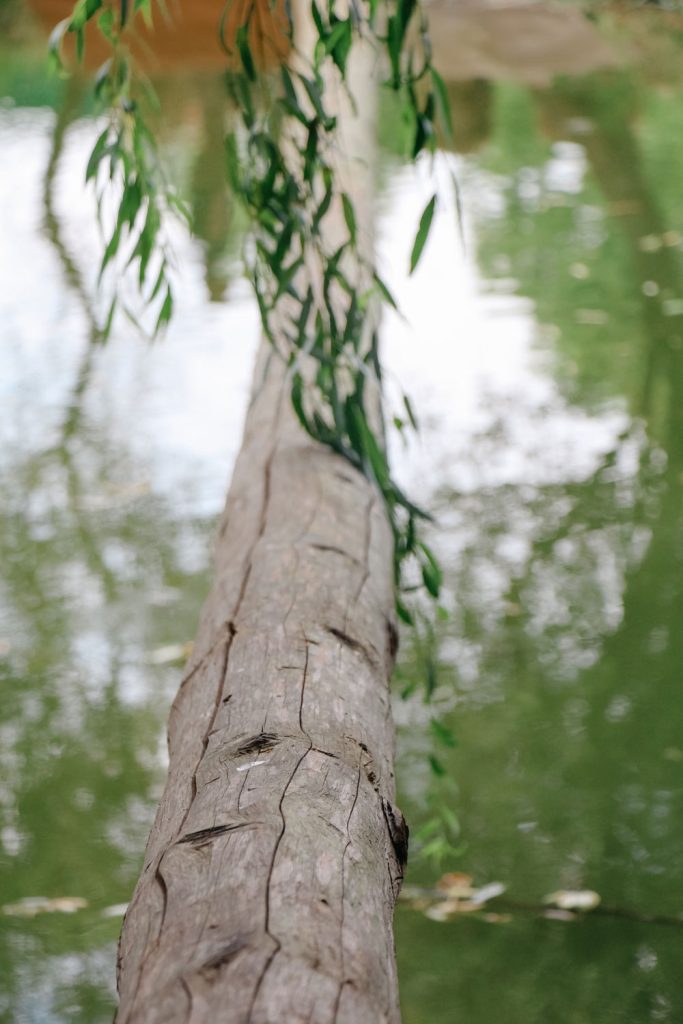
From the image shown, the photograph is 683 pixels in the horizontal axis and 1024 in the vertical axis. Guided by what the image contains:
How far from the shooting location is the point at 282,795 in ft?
4.69

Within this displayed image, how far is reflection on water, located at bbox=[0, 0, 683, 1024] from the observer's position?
101 inches

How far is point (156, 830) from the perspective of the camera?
151 centimetres

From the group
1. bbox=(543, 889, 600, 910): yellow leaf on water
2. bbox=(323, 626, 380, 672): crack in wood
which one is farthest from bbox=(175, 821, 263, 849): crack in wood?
bbox=(543, 889, 600, 910): yellow leaf on water

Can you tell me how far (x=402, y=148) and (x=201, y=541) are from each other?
1.98 m

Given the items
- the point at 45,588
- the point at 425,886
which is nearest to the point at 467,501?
the point at 45,588

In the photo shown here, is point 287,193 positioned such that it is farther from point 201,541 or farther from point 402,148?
point 201,541

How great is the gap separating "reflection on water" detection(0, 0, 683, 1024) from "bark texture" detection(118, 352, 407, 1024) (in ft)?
2.36

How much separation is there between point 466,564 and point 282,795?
2.50 m

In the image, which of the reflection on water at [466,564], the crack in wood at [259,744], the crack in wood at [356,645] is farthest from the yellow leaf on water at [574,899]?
the crack in wood at [259,744]

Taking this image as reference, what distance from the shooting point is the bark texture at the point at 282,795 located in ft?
3.75

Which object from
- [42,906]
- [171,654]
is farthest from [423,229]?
[171,654]

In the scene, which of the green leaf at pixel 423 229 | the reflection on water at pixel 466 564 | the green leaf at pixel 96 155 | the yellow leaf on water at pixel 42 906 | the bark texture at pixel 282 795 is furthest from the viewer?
the yellow leaf on water at pixel 42 906

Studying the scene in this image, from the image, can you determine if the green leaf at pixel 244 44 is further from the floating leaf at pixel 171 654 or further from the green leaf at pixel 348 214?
the floating leaf at pixel 171 654

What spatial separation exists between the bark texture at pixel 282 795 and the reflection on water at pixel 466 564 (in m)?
0.72
